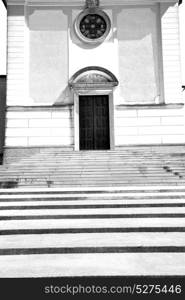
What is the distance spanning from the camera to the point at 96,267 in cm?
388

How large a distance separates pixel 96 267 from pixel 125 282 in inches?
23.1

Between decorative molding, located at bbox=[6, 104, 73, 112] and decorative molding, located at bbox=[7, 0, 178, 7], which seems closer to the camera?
decorative molding, located at bbox=[6, 104, 73, 112]

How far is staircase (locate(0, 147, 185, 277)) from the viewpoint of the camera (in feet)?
13.1

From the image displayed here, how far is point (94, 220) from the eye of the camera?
627 centimetres

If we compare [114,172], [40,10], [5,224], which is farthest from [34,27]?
[5,224]

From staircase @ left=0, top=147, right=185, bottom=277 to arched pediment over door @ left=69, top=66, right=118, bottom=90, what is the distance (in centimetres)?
620

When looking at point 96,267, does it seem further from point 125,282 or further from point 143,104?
point 143,104

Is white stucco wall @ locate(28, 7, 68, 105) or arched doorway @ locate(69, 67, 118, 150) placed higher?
white stucco wall @ locate(28, 7, 68, 105)

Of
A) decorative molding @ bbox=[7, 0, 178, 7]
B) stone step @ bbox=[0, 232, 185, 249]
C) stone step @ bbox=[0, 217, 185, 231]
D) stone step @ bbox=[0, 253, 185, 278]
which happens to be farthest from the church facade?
stone step @ bbox=[0, 253, 185, 278]

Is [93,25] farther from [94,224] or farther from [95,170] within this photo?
[94,224]

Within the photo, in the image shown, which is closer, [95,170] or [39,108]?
[95,170]

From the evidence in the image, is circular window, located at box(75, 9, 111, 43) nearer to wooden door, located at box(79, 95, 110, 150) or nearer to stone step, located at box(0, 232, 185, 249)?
wooden door, located at box(79, 95, 110, 150)

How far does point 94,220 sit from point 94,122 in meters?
12.0

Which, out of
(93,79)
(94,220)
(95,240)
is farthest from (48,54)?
(95,240)
